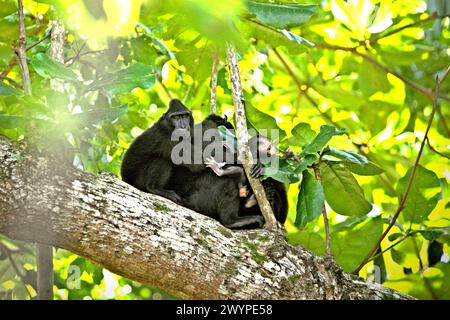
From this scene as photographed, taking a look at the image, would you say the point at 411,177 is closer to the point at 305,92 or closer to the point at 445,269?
the point at 445,269

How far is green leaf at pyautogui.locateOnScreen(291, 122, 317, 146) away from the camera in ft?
12.3

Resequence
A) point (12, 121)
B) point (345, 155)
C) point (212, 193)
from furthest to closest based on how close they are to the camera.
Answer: point (212, 193), point (345, 155), point (12, 121)

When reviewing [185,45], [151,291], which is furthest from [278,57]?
[151,291]

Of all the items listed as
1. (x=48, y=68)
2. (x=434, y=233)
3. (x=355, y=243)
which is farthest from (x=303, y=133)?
(x=48, y=68)

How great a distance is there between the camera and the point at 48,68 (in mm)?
A: 2883

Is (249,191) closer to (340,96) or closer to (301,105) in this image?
(340,96)

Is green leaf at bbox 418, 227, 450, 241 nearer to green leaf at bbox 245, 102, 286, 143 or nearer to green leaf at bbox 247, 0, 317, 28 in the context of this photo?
green leaf at bbox 245, 102, 286, 143

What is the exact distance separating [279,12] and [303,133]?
5.13 ft

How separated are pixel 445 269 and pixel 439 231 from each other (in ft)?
2.07

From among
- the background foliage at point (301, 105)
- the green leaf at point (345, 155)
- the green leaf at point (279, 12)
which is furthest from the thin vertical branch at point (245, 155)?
the green leaf at point (279, 12)

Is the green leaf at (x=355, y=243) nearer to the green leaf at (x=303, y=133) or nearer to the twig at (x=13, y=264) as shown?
the green leaf at (x=303, y=133)

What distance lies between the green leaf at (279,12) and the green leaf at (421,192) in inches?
72.1

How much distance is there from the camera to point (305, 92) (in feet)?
19.6

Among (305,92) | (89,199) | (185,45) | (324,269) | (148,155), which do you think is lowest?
(324,269)
